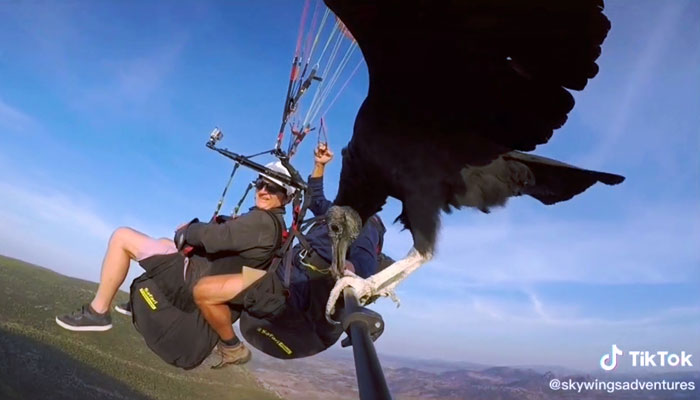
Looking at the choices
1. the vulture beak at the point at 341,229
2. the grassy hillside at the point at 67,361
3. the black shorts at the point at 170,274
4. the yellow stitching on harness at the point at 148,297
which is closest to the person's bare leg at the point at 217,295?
the black shorts at the point at 170,274

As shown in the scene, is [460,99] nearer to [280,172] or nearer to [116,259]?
[280,172]

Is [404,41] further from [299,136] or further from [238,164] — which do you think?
[299,136]

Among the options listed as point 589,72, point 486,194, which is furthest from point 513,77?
point 486,194

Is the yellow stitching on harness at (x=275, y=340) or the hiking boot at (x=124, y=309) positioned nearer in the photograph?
the yellow stitching on harness at (x=275, y=340)

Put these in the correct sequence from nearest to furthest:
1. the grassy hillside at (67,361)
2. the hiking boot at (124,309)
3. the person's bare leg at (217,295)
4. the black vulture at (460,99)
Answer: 1. the black vulture at (460,99)
2. the person's bare leg at (217,295)
3. the hiking boot at (124,309)
4. the grassy hillside at (67,361)

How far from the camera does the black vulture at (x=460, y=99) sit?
5.81ft

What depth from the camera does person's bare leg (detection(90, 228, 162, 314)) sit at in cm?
230

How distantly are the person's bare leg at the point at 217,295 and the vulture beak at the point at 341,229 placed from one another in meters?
0.44

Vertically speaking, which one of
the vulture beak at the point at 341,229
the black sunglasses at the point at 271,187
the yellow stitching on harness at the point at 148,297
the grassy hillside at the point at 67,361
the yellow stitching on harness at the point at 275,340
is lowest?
the grassy hillside at the point at 67,361

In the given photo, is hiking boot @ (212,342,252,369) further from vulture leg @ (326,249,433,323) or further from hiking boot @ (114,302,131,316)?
vulture leg @ (326,249,433,323)

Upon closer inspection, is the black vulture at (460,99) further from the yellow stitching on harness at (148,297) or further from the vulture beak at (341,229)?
the yellow stitching on harness at (148,297)

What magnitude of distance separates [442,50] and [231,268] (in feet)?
4.54

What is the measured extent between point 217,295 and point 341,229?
645 millimetres

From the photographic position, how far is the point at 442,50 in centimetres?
193
